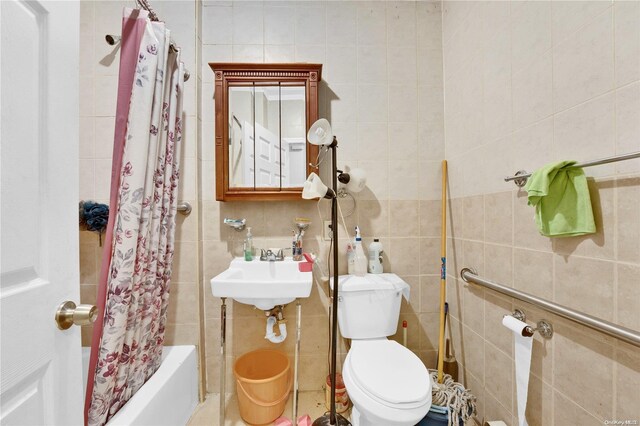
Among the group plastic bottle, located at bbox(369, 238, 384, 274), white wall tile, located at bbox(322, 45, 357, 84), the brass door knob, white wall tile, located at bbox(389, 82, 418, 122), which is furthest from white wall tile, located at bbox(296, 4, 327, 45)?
the brass door knob

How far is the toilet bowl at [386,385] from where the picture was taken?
871 mm

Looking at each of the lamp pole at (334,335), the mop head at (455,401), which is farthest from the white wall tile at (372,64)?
the mop head at (455,401)

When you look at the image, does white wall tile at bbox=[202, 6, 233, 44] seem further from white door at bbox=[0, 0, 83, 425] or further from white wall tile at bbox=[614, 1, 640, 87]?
white wall tile at bbox=[614, 1, 640, 87]

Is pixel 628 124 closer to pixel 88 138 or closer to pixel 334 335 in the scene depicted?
pixel 334 335

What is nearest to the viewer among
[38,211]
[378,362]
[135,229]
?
[38,211]

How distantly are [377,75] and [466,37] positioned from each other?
48 cm

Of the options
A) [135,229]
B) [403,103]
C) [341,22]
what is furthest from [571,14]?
[135,229]

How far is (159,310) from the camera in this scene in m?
1.15

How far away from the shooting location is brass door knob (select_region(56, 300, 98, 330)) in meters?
0.51

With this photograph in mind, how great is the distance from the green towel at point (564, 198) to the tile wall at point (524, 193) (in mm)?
49

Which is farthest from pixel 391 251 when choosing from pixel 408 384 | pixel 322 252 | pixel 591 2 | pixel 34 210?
pixel 34 210

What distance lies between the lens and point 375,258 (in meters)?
1.42

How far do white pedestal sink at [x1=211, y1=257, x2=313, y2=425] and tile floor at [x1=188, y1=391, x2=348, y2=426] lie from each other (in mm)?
138

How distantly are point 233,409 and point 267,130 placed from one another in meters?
1.57
